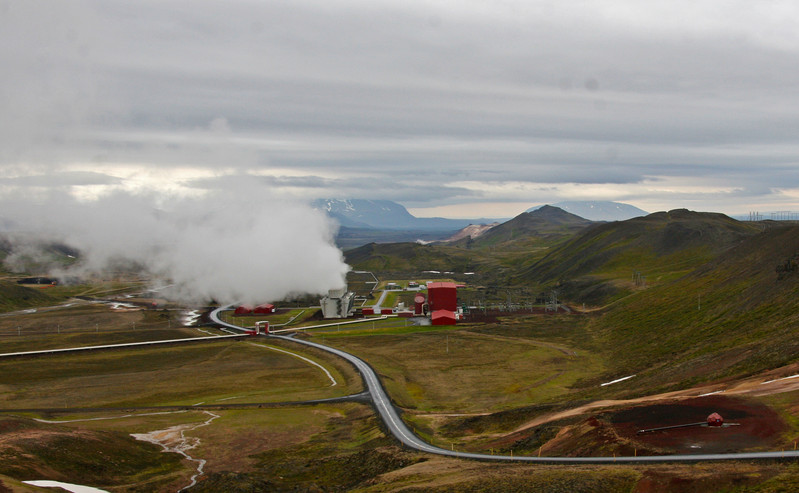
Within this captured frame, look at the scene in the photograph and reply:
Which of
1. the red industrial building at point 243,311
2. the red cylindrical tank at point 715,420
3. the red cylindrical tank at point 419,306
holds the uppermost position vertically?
the red cylindrical tank at point 715,420

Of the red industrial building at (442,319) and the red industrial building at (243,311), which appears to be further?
the red industrial building at (243,311)

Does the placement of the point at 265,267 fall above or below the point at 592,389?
above

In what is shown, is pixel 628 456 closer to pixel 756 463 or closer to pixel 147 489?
pixel 756 463

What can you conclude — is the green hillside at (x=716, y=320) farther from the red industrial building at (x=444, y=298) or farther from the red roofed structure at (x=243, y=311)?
the red roofed structure at (x=243, y=311)

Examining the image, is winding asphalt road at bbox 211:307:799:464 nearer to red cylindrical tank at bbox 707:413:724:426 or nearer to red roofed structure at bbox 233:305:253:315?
red cylindrical tank at bbox 707:413:724:426

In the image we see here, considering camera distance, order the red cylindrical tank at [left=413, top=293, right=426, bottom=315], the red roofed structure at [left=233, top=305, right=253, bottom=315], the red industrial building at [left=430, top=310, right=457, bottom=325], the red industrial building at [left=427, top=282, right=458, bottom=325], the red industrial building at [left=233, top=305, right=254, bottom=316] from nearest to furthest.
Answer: the red industrial building at [left=430, top=310, right=457, bottom=325]
the red industrial building at [left=427, top=282, right=458, bottom=325]
the red cylindrical tank at [left=413, top=293, right=426, bottom=315]
the red industrial building at [left=233, top=305, right=254, bottom=316]
the red roofed structure at [left=233, top=305, right=253, bottom=315]

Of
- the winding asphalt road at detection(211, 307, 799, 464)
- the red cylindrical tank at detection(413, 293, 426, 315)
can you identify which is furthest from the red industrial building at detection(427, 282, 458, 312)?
the winding asphalt road at detection(211, 307, 799, 464)

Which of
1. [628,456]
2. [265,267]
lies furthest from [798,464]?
[265,267]

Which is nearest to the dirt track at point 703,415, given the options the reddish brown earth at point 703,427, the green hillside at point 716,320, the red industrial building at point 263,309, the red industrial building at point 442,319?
the reddish brown earth at point 703,427

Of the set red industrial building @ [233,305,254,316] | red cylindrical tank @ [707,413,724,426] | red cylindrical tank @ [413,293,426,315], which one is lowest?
red industrial building @ [233,305,254,316]
